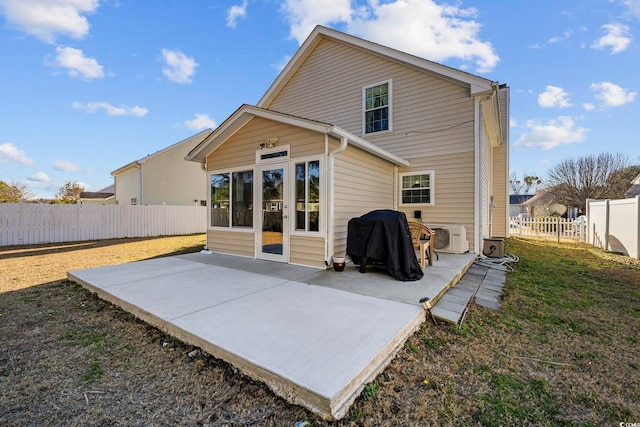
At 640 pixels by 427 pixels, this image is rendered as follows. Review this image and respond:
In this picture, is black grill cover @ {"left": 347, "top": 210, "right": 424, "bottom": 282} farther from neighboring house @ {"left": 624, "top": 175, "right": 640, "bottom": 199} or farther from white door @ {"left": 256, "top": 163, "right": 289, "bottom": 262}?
neighboring house @ {"left": 624, "top": 175, "right": 640, "bottom": 199}

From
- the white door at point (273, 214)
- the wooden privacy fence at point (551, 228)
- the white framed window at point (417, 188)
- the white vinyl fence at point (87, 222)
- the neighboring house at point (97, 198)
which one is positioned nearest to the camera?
the white door at point (273, 214)

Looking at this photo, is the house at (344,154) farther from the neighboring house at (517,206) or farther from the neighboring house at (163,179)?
the neighboring house at (517,206)

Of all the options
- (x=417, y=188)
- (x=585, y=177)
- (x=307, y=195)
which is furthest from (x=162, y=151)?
(x=585, y=177)

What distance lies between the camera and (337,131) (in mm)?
5129

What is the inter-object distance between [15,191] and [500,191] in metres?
28.1

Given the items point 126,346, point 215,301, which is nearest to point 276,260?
point 215,301

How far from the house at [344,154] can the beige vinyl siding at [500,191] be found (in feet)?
10.6

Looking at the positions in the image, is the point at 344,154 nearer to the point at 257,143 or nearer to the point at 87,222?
the point at 257,143

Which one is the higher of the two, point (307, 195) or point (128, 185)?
point (128, 185)

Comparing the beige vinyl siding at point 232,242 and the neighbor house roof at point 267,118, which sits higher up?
the neighbor house roof at point 267,118

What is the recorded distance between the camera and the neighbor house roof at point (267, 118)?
5.24 m

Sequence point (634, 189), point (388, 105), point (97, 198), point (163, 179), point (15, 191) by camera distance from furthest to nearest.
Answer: point (97, 198) < point (634, 189) < point (163, 179) < point (15, 191) < point (388, 105)

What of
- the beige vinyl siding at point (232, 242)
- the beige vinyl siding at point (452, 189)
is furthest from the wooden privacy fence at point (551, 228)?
the beige vinyl siding at point (232, 242)

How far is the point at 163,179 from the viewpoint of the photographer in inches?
728
